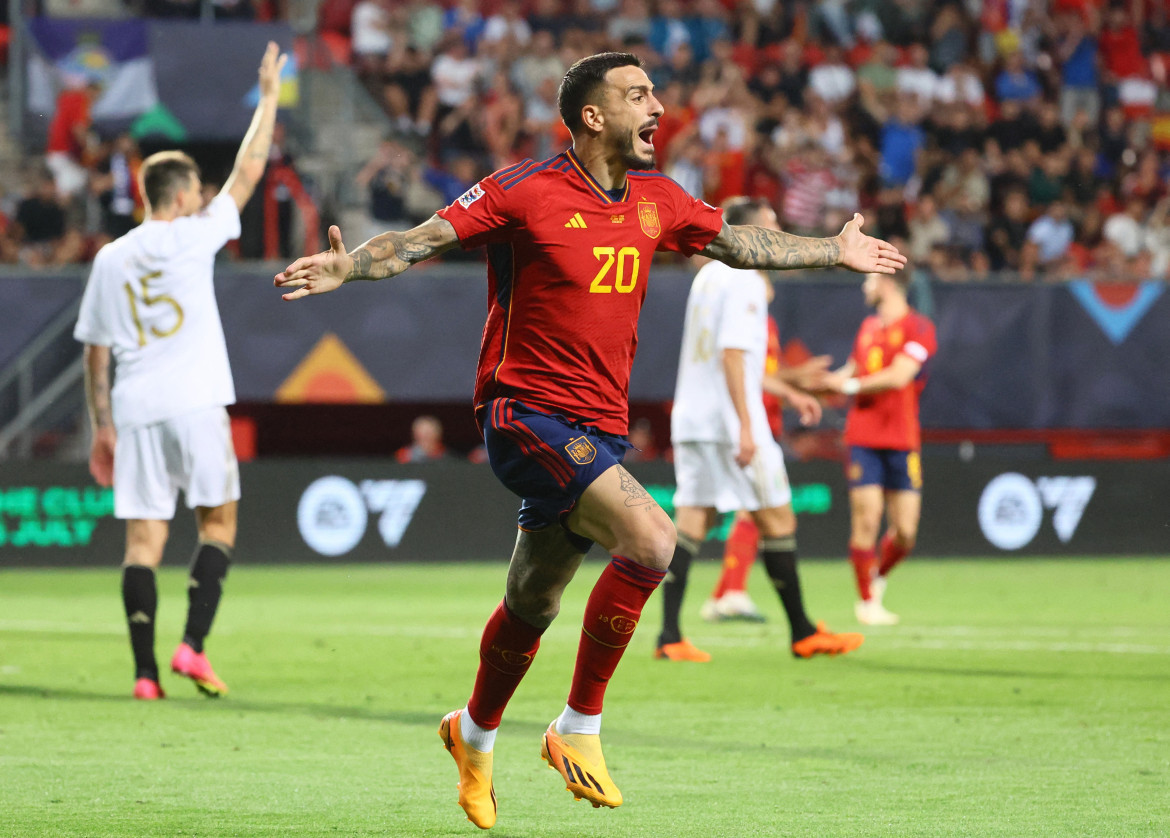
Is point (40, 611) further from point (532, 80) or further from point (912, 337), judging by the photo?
point (532, 80)

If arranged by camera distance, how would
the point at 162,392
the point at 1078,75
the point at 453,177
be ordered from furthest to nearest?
1. the point at 1078,75
2. the point at 453,177
3. the point at 162,392

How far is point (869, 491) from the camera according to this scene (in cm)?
1090

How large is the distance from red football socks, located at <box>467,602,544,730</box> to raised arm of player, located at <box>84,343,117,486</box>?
299 cm

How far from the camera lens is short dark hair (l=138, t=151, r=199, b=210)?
7473 millimetres

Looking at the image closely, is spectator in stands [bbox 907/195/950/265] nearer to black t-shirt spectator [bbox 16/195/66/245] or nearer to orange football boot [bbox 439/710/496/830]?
black t-shirt spectator [bbox 16/195/66/245]

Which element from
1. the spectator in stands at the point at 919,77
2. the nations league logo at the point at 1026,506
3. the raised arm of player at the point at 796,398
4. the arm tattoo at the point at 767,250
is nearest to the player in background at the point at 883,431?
the raised arm of player at the point at 796,398

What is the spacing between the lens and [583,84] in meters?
5.16

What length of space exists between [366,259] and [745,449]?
4201 millimetres

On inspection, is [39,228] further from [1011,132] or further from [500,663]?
[500,663]

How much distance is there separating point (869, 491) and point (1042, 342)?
7.19 meters

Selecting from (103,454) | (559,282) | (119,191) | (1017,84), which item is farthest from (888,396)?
(1017,84)

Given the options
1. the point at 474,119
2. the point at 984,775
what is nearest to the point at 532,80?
the point at 474,119

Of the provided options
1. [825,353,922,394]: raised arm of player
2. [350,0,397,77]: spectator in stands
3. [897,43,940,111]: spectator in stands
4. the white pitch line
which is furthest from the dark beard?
[897,43,940,111]: spectator in stands

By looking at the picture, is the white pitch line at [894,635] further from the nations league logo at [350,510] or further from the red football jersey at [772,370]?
the nations league logo at [350,510]
